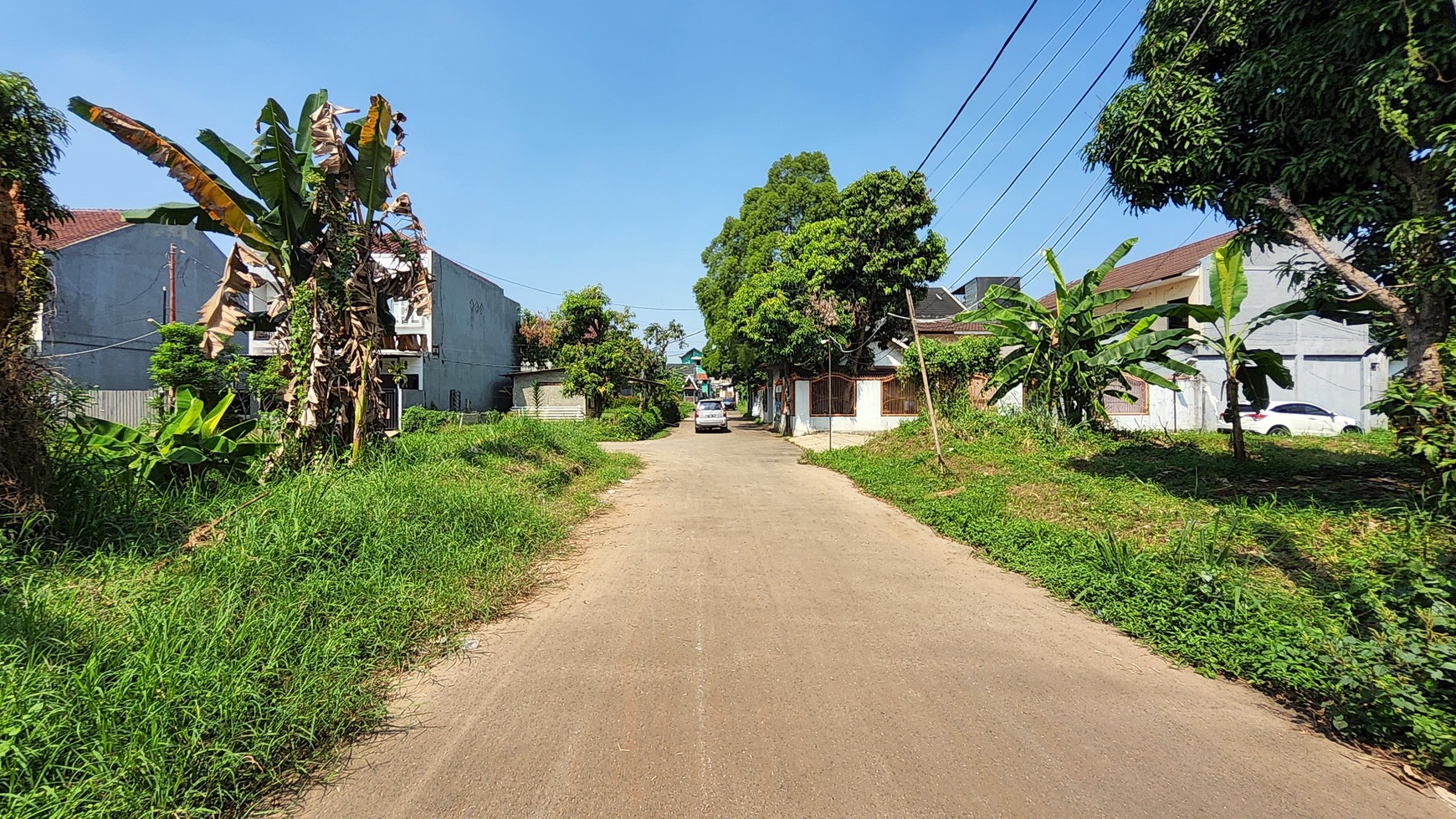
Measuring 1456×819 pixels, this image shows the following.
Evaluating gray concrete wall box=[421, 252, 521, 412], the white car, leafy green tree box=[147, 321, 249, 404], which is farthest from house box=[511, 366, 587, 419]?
the white car

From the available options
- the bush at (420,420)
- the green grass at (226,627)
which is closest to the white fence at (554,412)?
the bush at (420,420)

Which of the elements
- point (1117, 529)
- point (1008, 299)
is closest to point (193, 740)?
point (1117, 529)

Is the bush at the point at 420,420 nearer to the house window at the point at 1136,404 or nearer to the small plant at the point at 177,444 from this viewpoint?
the small plant at the point at 177,444

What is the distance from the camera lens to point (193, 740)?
2660 mm

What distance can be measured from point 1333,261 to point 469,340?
→ 3023cm

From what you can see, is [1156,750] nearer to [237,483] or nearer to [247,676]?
[247,676]

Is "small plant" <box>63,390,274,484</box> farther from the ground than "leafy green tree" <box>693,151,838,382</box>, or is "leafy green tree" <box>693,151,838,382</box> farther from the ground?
"leafy green tree" <box>693,151,838,382</box>

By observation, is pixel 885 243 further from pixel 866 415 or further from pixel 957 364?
pixel 866 415

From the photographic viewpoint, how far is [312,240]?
27.6 feet

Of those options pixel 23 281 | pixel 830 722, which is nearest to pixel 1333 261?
pixel 830 722

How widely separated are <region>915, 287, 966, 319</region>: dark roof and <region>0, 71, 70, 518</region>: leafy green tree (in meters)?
29.8

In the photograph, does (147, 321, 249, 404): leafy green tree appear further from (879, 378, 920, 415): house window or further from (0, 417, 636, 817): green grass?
(879, 378, 920, 415): house window

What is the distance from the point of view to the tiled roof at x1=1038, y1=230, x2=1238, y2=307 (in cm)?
2202

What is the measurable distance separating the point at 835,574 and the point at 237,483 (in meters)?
6.25
